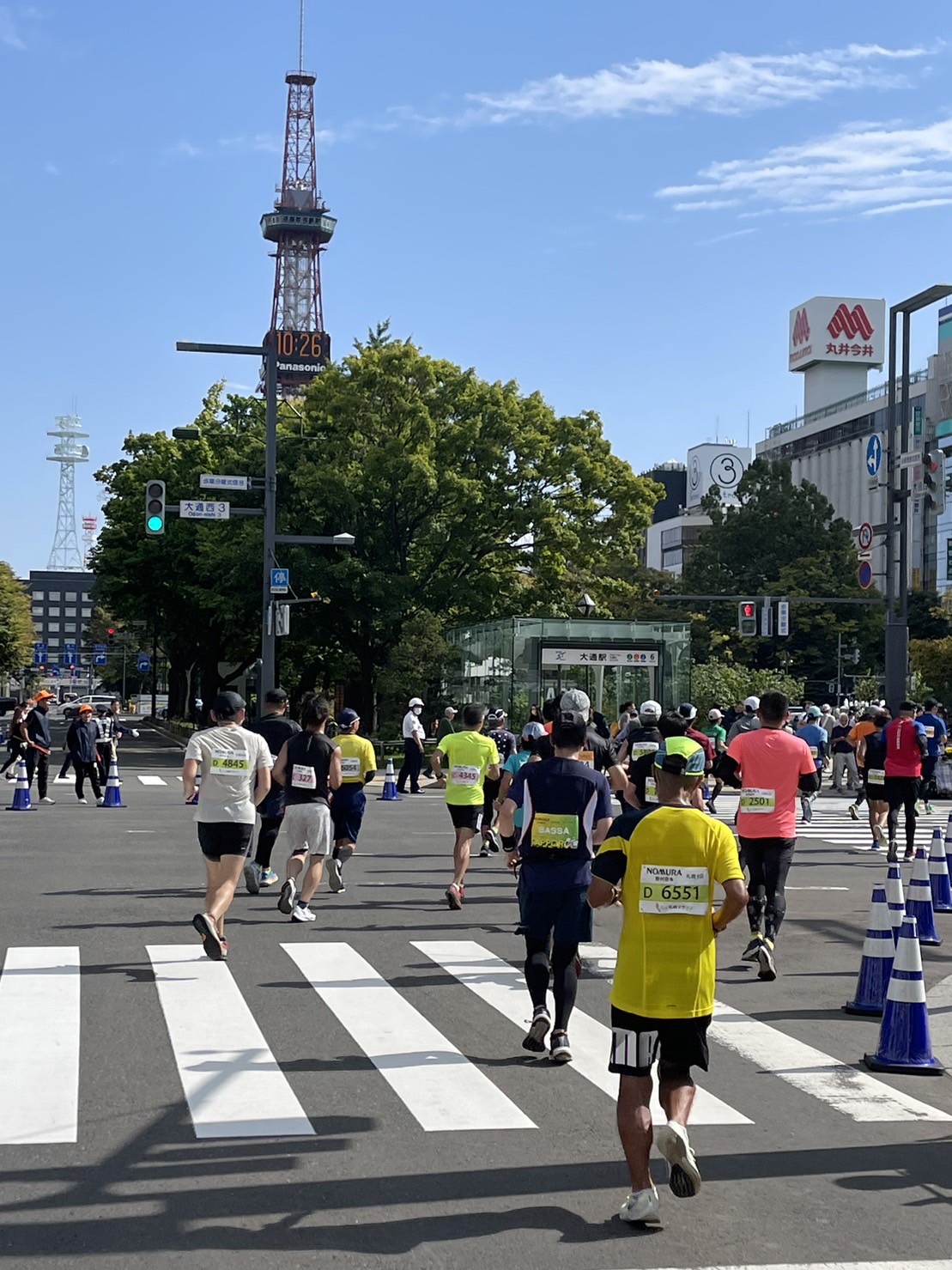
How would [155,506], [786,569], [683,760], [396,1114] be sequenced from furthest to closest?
[786,569] → [155,506] → [396,1114] → [683,760]

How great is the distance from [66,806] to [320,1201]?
20997 millimetres

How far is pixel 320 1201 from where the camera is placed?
5680 millimetres

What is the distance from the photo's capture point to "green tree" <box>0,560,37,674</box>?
277 feet

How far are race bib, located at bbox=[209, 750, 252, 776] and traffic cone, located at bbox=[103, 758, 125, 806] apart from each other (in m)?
15.4

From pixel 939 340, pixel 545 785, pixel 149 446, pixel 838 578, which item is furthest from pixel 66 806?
pixel 939 340

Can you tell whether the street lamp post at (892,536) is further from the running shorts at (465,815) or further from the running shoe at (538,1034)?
the running shoe at (538,1034)

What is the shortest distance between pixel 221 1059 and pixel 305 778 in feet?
15.5

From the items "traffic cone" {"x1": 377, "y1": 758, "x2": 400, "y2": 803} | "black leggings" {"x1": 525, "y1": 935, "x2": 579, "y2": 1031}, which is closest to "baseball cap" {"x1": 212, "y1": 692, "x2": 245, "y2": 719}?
"black leggings" {"x1": 525, "y1": 935, "x2": 579, "y2": 1031}

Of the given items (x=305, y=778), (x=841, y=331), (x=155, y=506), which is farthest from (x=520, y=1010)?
(x=841, y=331)

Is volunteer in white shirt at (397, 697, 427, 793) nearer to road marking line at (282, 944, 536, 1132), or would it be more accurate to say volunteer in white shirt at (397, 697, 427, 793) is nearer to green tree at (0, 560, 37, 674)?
road marking line at (282, 944, 536, 1132)

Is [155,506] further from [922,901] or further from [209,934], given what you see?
[922,901]

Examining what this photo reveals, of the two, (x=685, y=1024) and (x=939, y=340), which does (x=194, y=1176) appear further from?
(x=939, y=340)

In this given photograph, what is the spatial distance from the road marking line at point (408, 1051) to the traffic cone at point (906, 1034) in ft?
7.05

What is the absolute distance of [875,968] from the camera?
9.50 m
